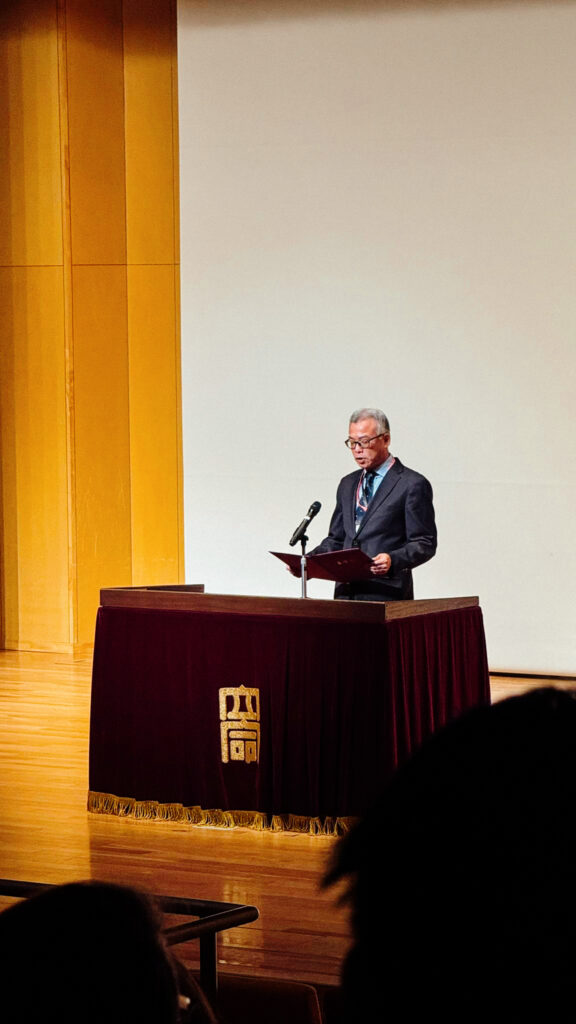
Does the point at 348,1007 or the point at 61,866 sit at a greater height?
the point at 348,1007

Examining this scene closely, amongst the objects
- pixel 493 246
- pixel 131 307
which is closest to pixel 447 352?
pixel 493 246

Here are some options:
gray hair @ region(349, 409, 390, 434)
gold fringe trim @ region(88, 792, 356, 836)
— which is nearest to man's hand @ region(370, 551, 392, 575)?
gray hair @ region(349, 409, 390, 434)

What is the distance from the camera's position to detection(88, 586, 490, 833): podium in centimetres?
439

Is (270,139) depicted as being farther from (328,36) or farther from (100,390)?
(100,390)

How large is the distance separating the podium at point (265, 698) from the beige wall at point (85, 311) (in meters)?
4.17

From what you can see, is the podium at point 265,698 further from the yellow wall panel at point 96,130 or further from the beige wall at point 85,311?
the yellow wall panel at point 96,130

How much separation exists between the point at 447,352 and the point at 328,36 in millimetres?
2086

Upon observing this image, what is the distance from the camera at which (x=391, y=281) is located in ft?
26.6

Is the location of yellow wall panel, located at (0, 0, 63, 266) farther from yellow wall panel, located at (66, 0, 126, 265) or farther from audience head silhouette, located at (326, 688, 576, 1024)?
audience head silhouette, located at (326, 688, 576, 1024)

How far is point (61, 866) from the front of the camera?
A: 425cm

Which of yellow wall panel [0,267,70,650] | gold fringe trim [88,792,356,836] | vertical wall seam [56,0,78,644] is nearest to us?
gold fringe trim [88,792,356,836]

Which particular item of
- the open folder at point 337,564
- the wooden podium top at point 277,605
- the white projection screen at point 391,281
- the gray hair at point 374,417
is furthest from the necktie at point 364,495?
the white projection screen at point 391,281

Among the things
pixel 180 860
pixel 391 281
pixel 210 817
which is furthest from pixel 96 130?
pixel 180 860

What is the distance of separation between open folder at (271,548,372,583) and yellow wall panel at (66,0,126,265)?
15.1 feet
